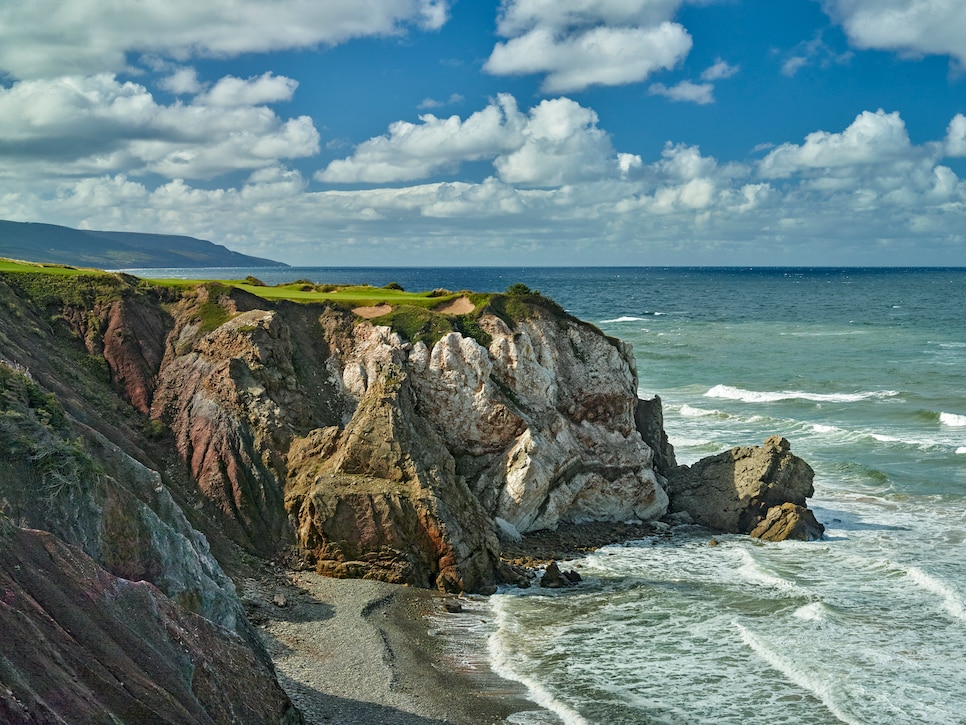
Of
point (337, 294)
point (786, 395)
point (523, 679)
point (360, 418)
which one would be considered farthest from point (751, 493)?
point (786, 395)

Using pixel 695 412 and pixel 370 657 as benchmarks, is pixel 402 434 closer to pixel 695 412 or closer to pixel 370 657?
pixel 370 657

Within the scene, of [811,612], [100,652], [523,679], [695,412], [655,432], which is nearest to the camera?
[100,652]

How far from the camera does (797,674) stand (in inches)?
775

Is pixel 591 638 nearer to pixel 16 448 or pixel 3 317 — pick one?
pixel 16 448

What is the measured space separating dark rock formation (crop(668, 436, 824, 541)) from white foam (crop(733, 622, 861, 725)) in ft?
29.2

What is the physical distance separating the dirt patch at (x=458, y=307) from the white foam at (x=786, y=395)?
25761 millimetres

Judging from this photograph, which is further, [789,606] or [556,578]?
[556,578]

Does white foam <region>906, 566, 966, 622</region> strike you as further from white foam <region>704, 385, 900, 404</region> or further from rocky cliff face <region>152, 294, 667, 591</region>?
white foam <region>704, 385, 900, 404</region>

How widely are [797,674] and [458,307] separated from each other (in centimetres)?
1853

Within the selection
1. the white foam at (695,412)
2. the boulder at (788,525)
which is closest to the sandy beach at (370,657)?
the boulder at (788,525)

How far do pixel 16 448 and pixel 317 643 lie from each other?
8.59 meters

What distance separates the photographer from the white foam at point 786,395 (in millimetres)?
54438

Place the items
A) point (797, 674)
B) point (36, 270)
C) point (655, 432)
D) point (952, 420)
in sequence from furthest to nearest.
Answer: point (952, 420) < point (655, 432) < point (36, 270) < point (797, 674)

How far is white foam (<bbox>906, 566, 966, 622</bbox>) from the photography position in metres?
23.4
